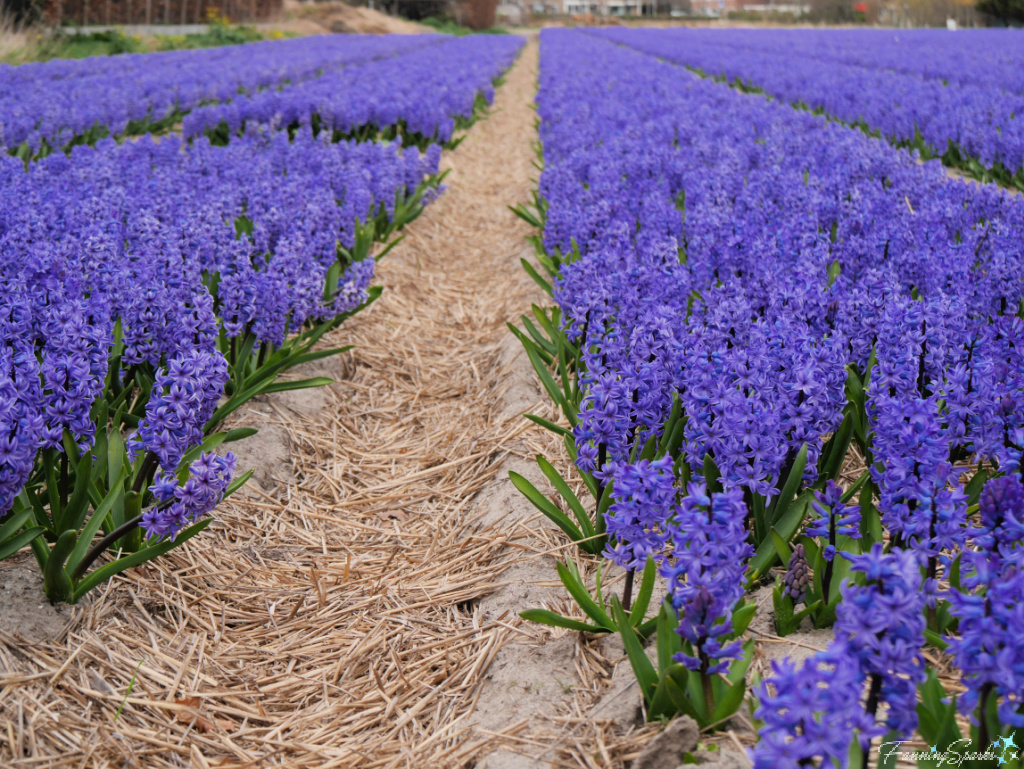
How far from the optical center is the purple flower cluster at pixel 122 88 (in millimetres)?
8359

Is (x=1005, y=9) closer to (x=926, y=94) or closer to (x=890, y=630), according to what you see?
(x=926, y=94)

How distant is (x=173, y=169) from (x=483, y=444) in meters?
4.01

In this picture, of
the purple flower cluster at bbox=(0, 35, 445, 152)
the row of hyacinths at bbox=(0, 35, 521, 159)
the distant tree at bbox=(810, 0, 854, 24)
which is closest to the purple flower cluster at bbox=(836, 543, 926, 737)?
the row of hyacinths at bbox=(0, 35, 521, 159)

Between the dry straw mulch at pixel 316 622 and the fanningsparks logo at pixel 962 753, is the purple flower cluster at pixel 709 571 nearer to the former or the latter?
the fanningsparks logo at pixel 962 753

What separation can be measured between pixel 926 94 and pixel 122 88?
12195 mm

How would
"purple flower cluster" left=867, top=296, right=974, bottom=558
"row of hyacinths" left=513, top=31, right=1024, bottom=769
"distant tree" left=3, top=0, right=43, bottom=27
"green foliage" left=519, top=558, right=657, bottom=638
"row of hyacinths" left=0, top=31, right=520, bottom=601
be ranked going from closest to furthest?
"row of hyacinths" left=513, top=31, right=1024, bottom=769 < "purple flower cluster" left=867, top=296, right=974, bottom=558 < "green foliage" left=519, top=558, right=657, bottom=638 < "row of hyacinths" left=0, top=31, right=520, bottom=601 < "distant tree" left=3, top=0, right=43, bottom=27

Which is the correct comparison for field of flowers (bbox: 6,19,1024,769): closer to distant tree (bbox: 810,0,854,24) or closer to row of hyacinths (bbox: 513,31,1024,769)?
row of hyacinths (bbox: 513,31,1024,769)

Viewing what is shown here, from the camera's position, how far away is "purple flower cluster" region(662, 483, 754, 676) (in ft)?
5.78

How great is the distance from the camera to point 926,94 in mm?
11820

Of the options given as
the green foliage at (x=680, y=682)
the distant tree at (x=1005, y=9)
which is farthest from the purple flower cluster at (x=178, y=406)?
the distant tree at (x=1005, y=9)

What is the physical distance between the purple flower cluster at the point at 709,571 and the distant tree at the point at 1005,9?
5999 cm

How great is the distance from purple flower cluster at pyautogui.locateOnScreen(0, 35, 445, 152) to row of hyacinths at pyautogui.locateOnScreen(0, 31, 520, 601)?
2.11 meters

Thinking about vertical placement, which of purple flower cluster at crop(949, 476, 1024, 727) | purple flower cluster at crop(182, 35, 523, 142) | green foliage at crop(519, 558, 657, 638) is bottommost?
green foliage at crop(519, 558, 657, 638)

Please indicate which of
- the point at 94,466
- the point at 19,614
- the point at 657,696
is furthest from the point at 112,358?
the point at 657,696
